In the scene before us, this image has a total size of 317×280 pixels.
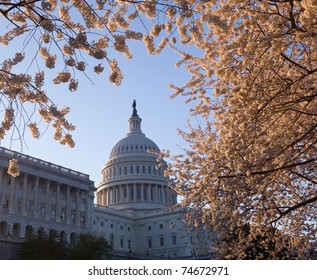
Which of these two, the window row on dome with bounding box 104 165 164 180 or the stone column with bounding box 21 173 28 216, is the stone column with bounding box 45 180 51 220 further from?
the window row on dome with bounding box 104 165 164 180

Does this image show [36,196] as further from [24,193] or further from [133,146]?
[133,146]

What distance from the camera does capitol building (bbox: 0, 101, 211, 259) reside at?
65.8 metres

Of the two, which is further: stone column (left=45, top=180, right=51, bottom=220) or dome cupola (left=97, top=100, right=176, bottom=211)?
dome cupola (left=97, top=100, right=176, bottom=211)

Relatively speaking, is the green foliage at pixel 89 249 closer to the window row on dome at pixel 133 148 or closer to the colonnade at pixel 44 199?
the colonnade at pixel 44 199

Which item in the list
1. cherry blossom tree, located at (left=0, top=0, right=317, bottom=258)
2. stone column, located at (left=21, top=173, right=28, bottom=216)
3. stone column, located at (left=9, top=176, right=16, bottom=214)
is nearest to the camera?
cherry blossom tree, located at (left=0, top=0, right=317, bottom=258)

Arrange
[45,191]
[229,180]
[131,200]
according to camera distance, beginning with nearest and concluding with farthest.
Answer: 1. [229,180]
2. [45,191]
3. [131,200]

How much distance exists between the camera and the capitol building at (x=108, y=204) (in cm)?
6575

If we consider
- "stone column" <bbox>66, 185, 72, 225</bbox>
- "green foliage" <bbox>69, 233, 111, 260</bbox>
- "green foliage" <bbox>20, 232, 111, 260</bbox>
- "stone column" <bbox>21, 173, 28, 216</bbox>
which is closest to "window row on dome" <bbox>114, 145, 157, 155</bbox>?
"stone column" <bbox>66, 185, 72, 225</bbox>

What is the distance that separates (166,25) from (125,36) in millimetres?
1555

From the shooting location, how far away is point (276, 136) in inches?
491

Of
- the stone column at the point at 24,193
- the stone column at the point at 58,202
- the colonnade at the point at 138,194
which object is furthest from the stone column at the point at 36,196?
the colonnade at the point at 138,194

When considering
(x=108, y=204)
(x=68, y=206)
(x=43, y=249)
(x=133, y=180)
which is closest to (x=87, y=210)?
(x=68, y=206)

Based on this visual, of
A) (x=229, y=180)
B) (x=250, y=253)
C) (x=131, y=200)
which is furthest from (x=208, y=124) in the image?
(x=131, y=200)
